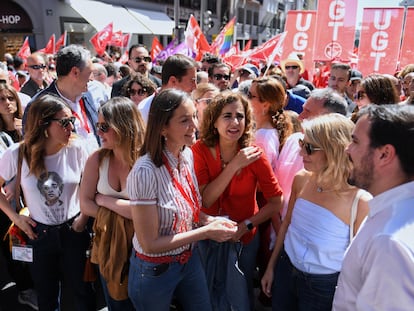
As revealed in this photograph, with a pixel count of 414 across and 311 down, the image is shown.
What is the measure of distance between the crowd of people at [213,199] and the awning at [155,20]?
20.1m

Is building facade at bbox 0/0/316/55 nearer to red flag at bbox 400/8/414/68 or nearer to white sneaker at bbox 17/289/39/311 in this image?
red flag at bbox 400/8/414/68

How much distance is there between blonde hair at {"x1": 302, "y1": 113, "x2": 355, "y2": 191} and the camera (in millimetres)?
1781

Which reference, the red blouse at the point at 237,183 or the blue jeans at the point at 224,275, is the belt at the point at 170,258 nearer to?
the blue jeans at the point at 224,275

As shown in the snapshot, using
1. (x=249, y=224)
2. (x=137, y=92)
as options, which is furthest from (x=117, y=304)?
(x=137, y=92)

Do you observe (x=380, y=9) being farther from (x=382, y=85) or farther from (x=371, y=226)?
(x=371, y=226)

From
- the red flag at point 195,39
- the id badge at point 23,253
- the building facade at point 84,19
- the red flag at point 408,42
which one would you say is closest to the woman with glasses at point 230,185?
the id badge at point 23,253

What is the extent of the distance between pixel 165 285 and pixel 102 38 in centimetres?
1014

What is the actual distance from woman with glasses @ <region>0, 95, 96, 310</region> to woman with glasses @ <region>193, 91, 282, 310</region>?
867 mm

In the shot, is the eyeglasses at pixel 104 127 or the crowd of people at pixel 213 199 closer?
the crowd of people at pixel 213 199

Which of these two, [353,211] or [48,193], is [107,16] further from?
[353,211]

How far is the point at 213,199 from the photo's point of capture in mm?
2107

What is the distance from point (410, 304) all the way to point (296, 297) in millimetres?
1013

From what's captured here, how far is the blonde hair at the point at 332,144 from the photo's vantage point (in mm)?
1781

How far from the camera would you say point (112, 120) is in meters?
2.08
